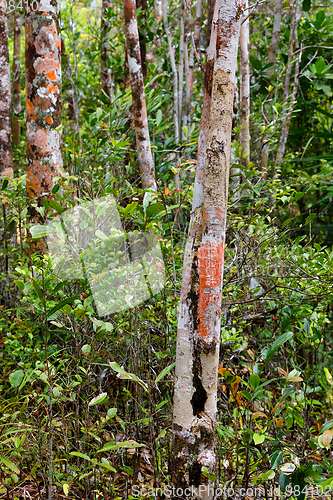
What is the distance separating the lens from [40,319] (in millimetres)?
2146

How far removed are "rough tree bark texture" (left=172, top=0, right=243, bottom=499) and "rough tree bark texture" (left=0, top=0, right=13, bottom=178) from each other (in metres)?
2.78

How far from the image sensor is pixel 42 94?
8.21ft

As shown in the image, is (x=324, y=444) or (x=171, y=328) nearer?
(x=324, y=444)

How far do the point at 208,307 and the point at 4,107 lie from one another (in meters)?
3.35

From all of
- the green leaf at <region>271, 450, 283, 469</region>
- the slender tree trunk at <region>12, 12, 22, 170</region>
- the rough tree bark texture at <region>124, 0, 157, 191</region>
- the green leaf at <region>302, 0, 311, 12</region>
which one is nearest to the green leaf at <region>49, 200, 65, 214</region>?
the rough tree bark texture at <region>124, 0, 157, 191</region>

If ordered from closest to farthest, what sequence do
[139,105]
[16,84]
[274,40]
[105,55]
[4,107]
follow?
1. [139,105]
2. [4,107]
3. [274,40]
4. [105,55]
5. [16,84]

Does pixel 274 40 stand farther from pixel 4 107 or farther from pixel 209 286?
pixel 209 286

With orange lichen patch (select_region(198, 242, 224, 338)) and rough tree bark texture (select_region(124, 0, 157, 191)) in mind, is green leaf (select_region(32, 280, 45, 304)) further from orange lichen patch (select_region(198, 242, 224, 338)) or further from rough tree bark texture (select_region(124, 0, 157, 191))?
rough tree bark texture (select_region(124, 0, 157, 191))

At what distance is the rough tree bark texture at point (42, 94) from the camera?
250 cm

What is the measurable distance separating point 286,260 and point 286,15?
4.51m

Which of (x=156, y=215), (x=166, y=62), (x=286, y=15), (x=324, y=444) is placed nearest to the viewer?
(x=324, y=444)

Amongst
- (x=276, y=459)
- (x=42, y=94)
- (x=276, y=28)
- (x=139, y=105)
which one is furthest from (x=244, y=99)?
(x=276, y=459)

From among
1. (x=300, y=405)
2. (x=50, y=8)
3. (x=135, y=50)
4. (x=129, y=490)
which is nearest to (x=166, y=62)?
(x=135, y=50)

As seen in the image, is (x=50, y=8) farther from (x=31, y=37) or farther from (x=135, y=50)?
(x=135, y=50)
